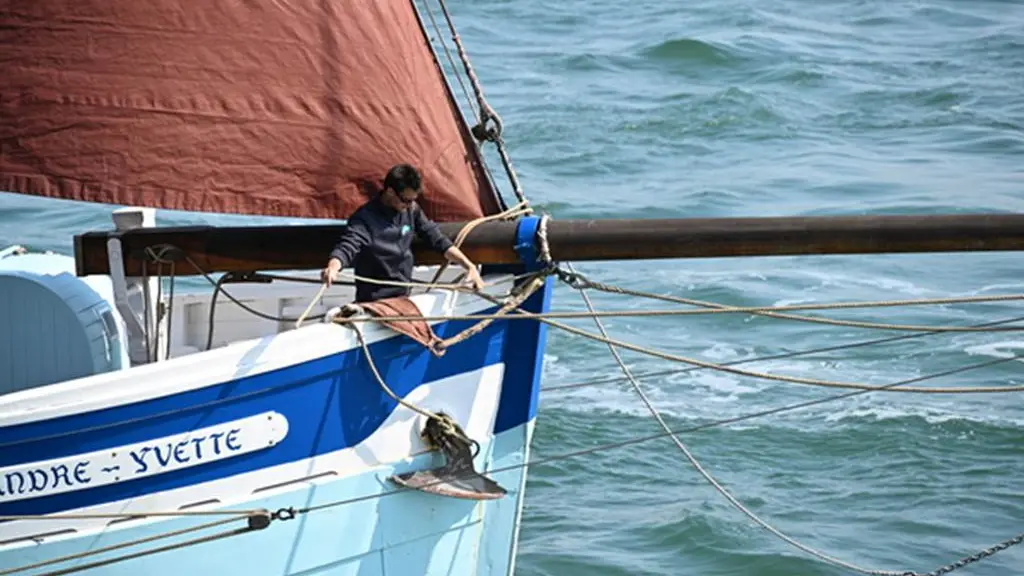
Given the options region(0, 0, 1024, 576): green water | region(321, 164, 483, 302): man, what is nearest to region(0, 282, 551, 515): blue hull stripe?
region(321, 164, 483, 302): man

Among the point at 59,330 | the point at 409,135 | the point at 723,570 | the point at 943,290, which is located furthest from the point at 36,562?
the point at 943,290

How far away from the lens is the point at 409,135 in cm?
759

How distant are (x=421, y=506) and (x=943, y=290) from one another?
34.2ft

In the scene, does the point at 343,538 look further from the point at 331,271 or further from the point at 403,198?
the point at 403,198

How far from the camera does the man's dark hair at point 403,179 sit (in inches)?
284

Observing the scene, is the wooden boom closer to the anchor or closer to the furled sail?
the furled sail

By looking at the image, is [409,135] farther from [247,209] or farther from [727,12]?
[727,12]

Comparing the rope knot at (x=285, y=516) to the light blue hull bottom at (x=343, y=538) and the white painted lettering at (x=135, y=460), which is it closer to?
the light blue hull bottom at (x=343, y=538)

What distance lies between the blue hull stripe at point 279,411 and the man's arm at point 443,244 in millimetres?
233

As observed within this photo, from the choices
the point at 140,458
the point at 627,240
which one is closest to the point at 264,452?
the point at 140,458

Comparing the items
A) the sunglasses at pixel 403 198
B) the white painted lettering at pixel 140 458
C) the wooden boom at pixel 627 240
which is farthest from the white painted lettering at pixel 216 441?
the sunglasses at pixel 403 198

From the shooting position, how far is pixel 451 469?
748 centimetres

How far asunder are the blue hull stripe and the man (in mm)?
291

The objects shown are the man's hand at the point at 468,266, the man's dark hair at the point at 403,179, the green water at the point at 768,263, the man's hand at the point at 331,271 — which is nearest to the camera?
the man's hand at the point at 331,271
